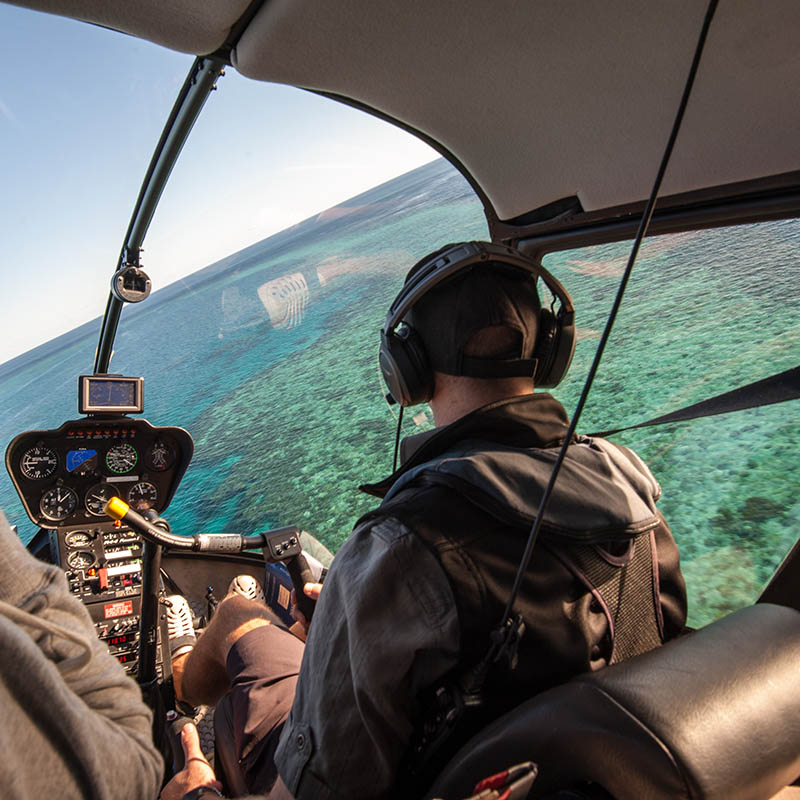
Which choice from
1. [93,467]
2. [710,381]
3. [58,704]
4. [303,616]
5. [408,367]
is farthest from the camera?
[710,381]

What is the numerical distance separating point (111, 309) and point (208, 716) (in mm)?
1731

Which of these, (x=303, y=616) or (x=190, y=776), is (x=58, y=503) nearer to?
(x=303, y=616)

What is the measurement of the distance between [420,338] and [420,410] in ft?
7.55

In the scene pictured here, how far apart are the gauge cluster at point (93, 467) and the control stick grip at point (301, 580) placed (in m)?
0.95

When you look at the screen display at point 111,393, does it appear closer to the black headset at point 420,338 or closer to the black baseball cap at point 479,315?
the black headset at point 420,338

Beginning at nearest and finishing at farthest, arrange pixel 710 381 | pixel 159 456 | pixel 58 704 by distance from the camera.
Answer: pixel 58 704
pixel 159 456
pixel 710 381

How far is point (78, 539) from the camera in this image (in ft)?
7.49

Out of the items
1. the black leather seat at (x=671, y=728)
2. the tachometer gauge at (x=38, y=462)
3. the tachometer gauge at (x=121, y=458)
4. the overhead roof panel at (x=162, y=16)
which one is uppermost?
the overhead roof panel at (x=162, y=16)

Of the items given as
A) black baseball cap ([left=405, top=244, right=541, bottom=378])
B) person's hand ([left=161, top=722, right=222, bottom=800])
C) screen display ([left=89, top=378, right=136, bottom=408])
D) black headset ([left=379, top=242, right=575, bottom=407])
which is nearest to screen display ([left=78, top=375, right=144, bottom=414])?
screen display ([left=89, top=378, right=136, bottom=408])

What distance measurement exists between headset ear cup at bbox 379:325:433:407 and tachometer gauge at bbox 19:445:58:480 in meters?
1.81

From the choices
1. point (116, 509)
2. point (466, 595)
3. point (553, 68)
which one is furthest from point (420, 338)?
point (116, 509)

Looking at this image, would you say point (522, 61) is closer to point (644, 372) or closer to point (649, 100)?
point (649, 100)

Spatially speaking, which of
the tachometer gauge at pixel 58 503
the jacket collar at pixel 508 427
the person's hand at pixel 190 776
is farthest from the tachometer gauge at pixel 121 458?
the jacket collar at pixel 508 427

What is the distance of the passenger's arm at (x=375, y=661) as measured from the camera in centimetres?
70
